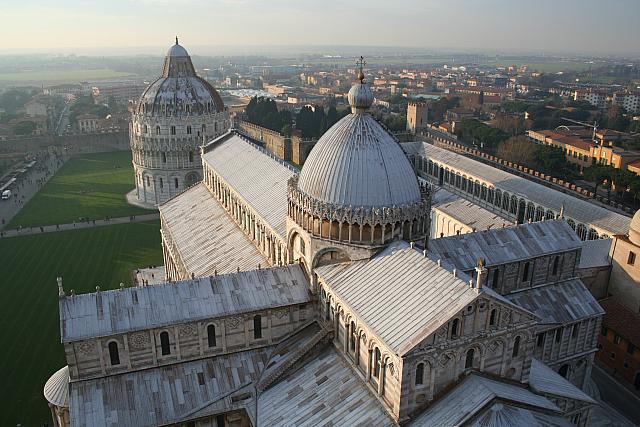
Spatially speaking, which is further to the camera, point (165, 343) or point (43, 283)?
point (43, 283)

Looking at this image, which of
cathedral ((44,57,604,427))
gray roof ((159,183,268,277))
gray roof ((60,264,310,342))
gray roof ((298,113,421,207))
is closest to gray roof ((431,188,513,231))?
cathedral ((44,57,604,427))

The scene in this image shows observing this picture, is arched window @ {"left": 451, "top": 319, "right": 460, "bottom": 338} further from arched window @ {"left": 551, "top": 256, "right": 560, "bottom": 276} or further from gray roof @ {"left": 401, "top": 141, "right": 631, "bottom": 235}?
gray roof @ {"left": 401, "top": 141, "right": 631, "bottom": 235}

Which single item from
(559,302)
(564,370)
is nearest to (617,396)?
(564,370)

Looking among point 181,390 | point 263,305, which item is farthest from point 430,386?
point 181,390

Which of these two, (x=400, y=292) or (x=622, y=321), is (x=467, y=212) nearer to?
(x=622, y=321)

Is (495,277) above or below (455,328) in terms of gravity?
below

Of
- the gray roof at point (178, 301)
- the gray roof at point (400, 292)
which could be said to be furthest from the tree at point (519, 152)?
the gray roof at point (400, 292)
